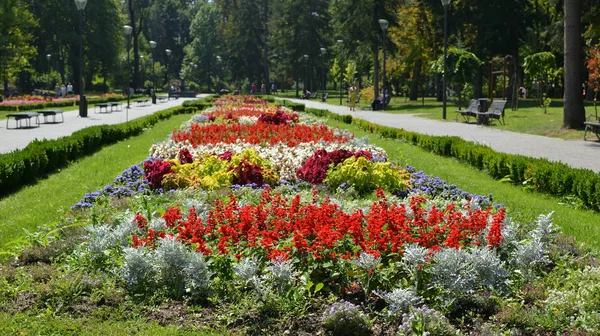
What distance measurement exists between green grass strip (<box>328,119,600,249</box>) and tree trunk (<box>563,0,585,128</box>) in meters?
6.70

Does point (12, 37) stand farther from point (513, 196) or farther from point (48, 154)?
point (513, 196)

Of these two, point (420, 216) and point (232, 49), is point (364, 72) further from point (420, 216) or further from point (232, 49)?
point (420, 216)

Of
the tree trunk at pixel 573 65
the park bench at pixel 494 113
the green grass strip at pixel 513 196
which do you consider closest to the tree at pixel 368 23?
the park bench at pixel 494 113

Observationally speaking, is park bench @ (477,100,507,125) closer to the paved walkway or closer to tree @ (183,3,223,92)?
the paved walkway

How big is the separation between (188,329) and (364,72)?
6516cm

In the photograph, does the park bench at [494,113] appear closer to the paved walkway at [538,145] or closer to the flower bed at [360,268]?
the paved walkway at [538,145]

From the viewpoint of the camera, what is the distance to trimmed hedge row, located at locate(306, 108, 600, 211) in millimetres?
8117

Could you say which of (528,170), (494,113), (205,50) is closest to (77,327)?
(528,170)

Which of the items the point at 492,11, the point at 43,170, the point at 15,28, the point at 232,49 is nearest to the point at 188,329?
the point at 43,170

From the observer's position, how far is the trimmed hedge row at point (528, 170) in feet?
26.6

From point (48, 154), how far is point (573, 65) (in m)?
14.6

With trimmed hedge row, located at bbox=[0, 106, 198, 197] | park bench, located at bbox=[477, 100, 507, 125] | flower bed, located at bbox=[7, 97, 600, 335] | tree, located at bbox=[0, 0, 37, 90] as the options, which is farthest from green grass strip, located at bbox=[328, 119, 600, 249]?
tree, located at bbox=[0, 0, 37, 90]

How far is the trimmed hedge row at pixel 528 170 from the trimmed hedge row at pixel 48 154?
807cm

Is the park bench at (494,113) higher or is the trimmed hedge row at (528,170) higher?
the park bench at (494,113)
